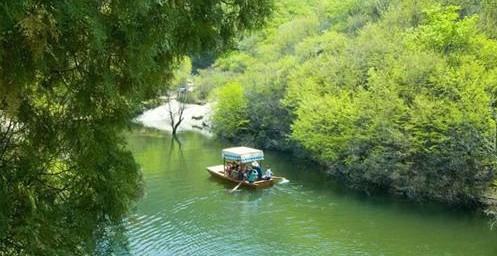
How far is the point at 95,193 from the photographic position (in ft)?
15.8

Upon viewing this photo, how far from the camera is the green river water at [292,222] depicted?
1669 centimetres

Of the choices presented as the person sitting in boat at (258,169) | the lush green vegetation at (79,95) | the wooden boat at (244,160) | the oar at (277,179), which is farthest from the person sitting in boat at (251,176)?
the lush green vegetation at (79,95)

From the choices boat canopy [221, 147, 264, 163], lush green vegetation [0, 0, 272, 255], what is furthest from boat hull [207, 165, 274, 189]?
lush green vegetation [0, 0, 272, 255]

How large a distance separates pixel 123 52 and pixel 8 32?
788 millimetres

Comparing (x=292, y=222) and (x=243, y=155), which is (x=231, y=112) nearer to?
(x=243, y=155)

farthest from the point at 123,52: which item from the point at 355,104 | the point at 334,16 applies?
the point at 334,16

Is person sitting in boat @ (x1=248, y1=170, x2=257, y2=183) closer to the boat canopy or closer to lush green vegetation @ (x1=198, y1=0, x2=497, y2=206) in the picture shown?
the boat canopy

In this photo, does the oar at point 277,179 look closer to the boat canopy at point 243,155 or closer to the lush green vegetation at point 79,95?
the boat canopy at point 243,155

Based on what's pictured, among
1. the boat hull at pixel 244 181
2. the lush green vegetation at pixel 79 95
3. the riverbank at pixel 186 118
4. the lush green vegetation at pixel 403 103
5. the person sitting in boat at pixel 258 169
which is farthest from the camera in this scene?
the riverbank at pixel 186 118

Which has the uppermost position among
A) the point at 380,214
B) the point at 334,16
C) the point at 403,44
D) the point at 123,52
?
the point at 334,16

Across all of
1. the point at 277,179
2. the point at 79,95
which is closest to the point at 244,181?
the point at 277,179

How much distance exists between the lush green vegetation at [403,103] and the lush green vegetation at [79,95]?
1737cm

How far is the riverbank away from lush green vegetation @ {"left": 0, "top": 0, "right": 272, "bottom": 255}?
119ft

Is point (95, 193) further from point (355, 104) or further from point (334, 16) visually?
point (334, 16)
